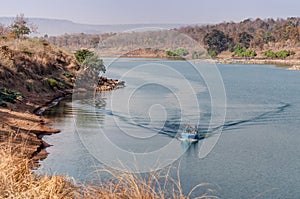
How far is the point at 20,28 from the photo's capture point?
2018 inches

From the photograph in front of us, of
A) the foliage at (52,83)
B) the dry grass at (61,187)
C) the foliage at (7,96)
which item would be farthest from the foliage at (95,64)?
the dry grass at (61,187)

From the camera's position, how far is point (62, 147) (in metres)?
18.1

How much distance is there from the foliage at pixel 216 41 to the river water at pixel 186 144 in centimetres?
5373

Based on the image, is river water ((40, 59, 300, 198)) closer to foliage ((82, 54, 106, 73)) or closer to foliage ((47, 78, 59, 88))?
foliage ((47, 78, 59, 88))

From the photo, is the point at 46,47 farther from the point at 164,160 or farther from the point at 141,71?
the point at 164,160

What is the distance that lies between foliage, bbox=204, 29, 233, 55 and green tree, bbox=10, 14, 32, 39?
4344 centimetres

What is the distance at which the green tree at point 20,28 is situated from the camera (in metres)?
51.1

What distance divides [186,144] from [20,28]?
3626 centimetres

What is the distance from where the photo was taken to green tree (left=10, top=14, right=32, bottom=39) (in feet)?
168

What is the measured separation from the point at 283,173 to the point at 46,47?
3332cm

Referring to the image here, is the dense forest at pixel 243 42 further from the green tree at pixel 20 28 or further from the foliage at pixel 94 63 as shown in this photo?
the foliage at pixel 94 63

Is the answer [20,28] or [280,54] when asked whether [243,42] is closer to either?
[280,54]

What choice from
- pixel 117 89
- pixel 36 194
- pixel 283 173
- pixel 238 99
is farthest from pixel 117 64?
pixel 36 194

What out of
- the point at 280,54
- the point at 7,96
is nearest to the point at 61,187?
the point at 7,96
